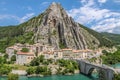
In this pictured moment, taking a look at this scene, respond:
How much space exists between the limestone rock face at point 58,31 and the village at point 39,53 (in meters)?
8.66

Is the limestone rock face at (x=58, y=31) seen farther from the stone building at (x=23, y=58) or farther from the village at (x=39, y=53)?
the stone building at (x=23, y=58)

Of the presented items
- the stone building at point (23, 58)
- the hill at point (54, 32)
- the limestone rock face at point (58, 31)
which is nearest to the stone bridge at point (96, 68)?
the stone building at point (23, 58)

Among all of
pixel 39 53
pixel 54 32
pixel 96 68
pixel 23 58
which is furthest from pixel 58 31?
pixel 96 68

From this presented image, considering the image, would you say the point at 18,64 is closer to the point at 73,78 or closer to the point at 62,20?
the point at 73,78

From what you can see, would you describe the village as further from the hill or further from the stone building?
the hill

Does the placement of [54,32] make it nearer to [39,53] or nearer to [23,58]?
[39,53]

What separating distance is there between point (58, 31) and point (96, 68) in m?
55.0

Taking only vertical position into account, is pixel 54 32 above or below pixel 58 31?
below

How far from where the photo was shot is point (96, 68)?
262ft

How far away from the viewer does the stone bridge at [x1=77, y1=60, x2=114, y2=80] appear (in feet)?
218

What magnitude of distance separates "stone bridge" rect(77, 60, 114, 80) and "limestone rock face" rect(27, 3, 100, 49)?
109 ft

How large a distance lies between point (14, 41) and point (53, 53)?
31.5 metres

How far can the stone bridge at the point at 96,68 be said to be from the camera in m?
66.3

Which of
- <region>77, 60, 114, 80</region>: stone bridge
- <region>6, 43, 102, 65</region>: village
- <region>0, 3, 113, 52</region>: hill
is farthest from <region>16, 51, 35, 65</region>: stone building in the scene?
<region>0, 3, 113, 52</region>: hill
